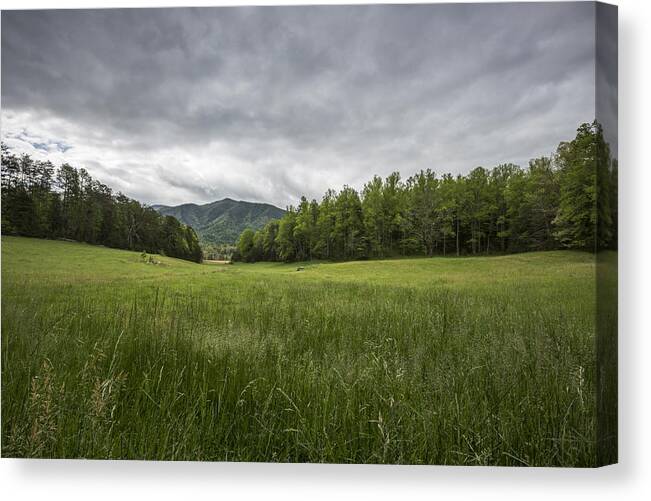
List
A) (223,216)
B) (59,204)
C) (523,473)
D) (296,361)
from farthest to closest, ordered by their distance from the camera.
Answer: (223,216) < (59,204) < (296,361) < (523,473)

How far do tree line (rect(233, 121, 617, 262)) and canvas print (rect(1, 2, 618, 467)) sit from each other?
0.07 feet

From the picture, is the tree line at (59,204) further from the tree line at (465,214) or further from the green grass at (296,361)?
the tree line at (465,214)

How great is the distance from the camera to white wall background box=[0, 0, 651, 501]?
2850 millimetres

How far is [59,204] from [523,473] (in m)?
4.99

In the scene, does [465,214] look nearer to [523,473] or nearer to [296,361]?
[296,361]

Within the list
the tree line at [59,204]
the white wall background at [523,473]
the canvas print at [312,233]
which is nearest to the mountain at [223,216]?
the canvas print at [312,233]

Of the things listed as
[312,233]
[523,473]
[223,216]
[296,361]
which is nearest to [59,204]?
[223,216]

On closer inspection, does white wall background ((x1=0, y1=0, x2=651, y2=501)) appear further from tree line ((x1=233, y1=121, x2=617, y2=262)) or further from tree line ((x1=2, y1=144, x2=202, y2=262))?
tree line ((x1=2, y1=144, x2=202, y2=262))

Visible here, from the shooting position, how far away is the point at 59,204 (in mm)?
3303

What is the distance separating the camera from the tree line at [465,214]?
290 cm

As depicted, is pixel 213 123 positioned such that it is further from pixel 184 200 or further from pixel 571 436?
pixel 571 436

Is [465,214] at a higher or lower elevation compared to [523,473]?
higher

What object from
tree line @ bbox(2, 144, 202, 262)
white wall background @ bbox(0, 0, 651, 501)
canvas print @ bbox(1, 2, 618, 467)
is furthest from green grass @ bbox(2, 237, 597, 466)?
white wall background @ bbox(0, 0, 651, 501)

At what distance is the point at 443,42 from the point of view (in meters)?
3.12
